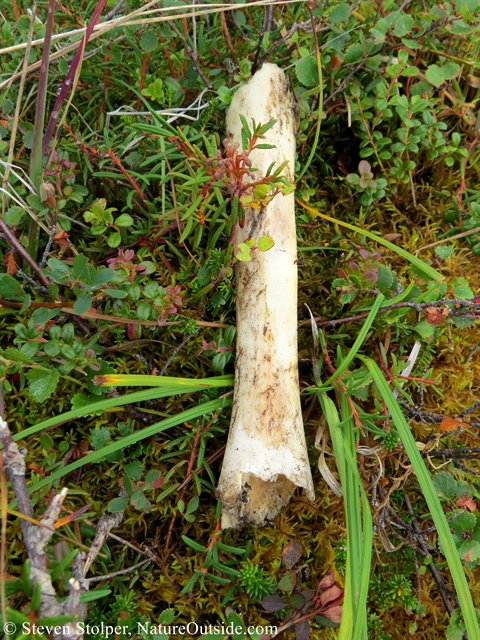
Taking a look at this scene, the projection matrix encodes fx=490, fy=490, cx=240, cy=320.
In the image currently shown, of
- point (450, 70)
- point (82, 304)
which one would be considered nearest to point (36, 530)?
point (82, 304)

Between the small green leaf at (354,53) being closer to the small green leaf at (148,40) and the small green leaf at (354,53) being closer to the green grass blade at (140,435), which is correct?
the small green leaf at (148,40)

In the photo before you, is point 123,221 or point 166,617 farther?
point 123,221

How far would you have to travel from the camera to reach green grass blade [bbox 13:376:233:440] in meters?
1.86

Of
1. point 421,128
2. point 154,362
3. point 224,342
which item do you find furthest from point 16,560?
point 421,128

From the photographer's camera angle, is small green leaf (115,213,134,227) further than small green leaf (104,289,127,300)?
Yes

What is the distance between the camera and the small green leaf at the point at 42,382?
6.30 feet

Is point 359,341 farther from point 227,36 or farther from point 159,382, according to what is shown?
point 227,36

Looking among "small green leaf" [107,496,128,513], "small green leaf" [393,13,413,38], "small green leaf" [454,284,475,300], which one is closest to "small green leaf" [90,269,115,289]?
"small green leaf" [107,496,128,513]

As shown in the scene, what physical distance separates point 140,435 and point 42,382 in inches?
17.3

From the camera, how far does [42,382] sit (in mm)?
1937

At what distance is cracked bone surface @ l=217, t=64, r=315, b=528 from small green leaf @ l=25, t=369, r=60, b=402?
74cm

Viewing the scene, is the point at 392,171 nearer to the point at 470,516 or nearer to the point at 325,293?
the point at 325,293

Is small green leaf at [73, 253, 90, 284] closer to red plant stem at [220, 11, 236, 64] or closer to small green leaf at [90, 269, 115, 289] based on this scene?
small green leaf at [90, 269, 115, 289]

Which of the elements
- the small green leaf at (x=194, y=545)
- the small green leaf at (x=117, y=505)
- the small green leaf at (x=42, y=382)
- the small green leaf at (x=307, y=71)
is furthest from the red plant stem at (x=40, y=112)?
the small green leaf at (x=194, y=545)
